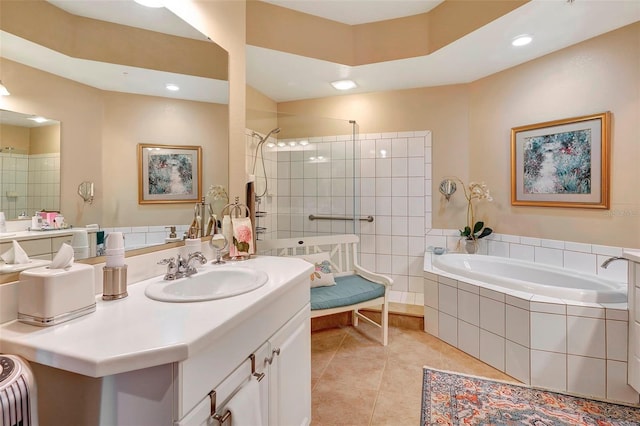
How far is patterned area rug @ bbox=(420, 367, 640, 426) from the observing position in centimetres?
166

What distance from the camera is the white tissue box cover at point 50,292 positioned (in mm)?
801

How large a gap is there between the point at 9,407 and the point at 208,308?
0.43 metres

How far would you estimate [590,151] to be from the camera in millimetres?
2416

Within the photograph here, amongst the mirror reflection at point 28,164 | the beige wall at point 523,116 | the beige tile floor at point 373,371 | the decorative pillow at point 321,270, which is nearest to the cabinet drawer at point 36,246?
the mirror reflection at point 28,164

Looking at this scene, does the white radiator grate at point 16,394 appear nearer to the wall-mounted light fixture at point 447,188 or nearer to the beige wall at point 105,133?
the beige wall at point 105,133

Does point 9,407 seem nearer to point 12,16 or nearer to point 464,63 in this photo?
point 12,16

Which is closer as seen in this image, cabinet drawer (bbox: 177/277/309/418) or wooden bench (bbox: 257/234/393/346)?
cabinet drawer (bbox: 177/277/309/418)

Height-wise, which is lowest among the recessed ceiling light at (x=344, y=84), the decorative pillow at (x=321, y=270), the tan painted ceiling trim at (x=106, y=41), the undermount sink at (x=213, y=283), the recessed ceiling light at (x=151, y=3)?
the decorative pillow at (x=321, y=270)

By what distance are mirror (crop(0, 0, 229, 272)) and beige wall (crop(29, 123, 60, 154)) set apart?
0.08 ft

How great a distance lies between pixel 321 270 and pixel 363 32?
82.3 inches

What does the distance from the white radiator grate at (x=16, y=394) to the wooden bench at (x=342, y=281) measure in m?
1.67

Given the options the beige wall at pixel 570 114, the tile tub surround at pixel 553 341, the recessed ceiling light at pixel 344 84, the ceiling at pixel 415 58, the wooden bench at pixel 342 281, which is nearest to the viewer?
the tile tub surround at pixel 553 341

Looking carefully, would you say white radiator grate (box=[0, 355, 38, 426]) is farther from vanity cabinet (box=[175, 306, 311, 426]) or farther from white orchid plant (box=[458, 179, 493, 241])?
white orchid plant (box=[458, 179, 493, 241])

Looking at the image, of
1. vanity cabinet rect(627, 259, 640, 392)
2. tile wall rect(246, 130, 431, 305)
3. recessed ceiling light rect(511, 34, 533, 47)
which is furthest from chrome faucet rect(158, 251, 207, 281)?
recessed ceiling light rect(511, 34, 533, 47)
